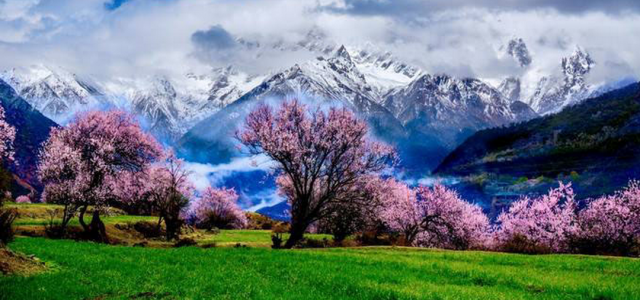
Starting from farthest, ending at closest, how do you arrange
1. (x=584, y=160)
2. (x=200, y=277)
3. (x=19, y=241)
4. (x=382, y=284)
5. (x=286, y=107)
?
(x=584, y=160)
(x=286, y=107)
(x=19, y=241)
(x=200, y=277)
(x=382, y=284)

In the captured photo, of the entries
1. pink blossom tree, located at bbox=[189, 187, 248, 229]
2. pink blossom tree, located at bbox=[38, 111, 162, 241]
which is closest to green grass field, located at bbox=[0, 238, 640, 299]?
pink blossom tree, located at bbox=[38, 111, 162, 241]

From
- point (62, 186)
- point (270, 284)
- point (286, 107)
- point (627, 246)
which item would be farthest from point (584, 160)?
point (270, 284)

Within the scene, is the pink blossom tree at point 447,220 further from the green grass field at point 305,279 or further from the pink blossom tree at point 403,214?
the green grass field at point 305,279

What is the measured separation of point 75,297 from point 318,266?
11.2 metres

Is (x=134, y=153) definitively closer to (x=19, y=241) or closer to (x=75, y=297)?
(x=19, y=241)

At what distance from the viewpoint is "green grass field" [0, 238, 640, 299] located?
739 inches

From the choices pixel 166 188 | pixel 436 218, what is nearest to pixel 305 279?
pixel 436 218

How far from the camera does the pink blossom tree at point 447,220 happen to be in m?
70.2

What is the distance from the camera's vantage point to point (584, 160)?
184500mm

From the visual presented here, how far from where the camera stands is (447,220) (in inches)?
2793

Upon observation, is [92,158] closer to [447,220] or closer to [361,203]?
[361,203]

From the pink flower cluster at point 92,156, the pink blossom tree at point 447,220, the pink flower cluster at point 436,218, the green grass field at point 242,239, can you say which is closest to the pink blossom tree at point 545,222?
the pink blossom tree at point 447,220

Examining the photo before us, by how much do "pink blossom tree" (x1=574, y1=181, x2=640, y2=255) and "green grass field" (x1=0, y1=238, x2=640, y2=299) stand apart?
3370 centimetres

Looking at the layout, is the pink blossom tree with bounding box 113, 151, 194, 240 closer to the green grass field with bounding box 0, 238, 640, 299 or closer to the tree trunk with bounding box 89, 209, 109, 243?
the tree trunk with bounding box 89, 209, 109, 243
